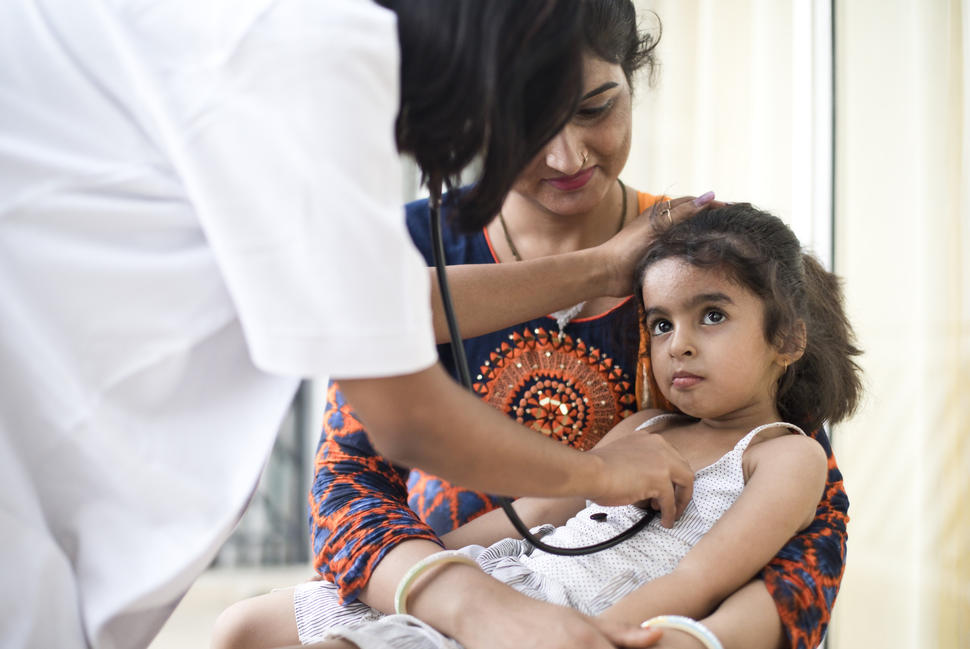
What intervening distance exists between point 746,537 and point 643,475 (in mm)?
219

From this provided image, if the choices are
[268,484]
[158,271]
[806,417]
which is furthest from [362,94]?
[268,484]

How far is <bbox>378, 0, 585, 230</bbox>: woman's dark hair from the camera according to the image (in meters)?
0.82

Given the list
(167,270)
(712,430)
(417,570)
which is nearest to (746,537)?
(712,430)

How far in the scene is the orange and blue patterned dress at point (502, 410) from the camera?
4.06 feet

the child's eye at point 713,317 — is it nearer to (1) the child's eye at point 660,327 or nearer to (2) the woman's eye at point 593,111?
(1) the child's eye at point 660,327

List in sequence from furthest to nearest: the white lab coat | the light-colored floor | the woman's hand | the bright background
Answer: the light-colored floor
the bright background
the woman's hand
the white lab coat

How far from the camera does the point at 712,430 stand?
57.2 inches

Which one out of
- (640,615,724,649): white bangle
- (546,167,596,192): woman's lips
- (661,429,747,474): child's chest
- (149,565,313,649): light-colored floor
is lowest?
(149,565,313,649): light-colored floor

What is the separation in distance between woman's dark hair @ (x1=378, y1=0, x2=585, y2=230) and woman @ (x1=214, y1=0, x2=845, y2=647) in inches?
16.4

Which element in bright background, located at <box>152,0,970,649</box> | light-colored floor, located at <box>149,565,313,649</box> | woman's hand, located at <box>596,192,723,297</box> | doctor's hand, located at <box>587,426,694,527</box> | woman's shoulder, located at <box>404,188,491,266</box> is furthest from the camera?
light-colored floor, located at <box>149,565,313,649</box>

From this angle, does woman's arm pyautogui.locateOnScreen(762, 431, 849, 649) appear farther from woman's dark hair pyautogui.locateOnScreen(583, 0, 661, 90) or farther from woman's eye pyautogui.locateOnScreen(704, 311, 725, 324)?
woman's dark hair pyautogui.locateOnScreen(583, 0, 661, 90)

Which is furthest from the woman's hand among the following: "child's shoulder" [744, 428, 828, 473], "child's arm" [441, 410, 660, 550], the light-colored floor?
the light-colored floor

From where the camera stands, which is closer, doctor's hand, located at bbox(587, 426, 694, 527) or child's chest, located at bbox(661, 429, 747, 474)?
doctor's hand, located at bbox(587, 426, 694, 527)

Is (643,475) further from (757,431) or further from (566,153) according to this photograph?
(566,153)
